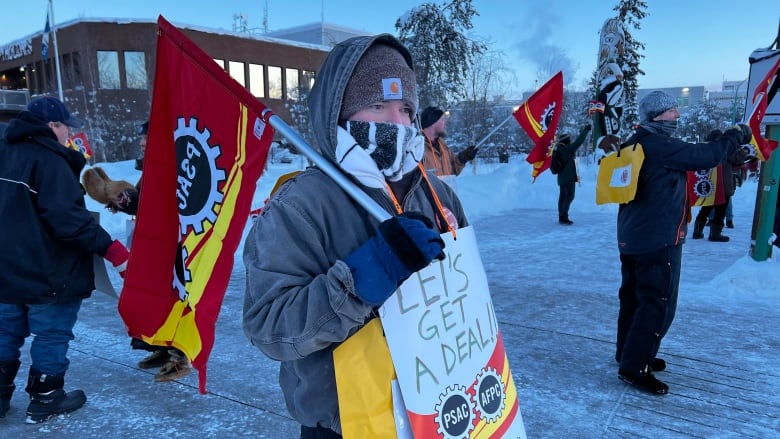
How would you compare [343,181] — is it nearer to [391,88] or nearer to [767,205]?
[391,88]

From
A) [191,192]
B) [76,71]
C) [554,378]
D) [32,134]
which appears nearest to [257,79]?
[76,71]

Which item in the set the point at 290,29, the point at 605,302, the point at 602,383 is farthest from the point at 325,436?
the point at 290,29

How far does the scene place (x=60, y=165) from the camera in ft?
10.3

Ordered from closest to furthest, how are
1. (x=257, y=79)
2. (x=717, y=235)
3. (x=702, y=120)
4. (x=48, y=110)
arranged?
(x=48, y=110)
(x=717, y=235)
(x=257, y=79)
(x=702, y=120)

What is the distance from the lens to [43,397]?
3.25 m

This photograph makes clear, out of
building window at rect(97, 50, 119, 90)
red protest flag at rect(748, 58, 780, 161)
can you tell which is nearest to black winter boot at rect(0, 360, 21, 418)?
red protest flag at rect(748, 58, 780, 161)

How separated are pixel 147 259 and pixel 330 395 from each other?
145cm

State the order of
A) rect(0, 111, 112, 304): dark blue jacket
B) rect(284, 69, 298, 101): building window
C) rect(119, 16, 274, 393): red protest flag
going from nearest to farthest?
rect(119, 16, 274, 393): red protest flag, rect(0, 111, 112, 304): dark blue jacket, rect(284, 69, 298, 101): building window

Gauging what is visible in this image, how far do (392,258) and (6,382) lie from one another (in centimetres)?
323

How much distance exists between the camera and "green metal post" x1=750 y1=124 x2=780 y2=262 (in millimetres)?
6055

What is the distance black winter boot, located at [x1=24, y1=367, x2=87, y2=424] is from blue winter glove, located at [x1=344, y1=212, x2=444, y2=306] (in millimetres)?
2965

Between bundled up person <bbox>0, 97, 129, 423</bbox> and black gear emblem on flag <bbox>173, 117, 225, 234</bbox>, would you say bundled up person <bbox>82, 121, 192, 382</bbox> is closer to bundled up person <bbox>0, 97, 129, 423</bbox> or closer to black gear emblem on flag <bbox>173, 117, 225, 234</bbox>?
bundled up person <bbox>0, 97, 129, 423</bbox>

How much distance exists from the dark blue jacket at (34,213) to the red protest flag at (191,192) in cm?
87

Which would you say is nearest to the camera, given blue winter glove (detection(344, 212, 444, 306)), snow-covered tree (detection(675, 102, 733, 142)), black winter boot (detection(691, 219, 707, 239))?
blue winter glove (detection(344, 212, 444, 306))
